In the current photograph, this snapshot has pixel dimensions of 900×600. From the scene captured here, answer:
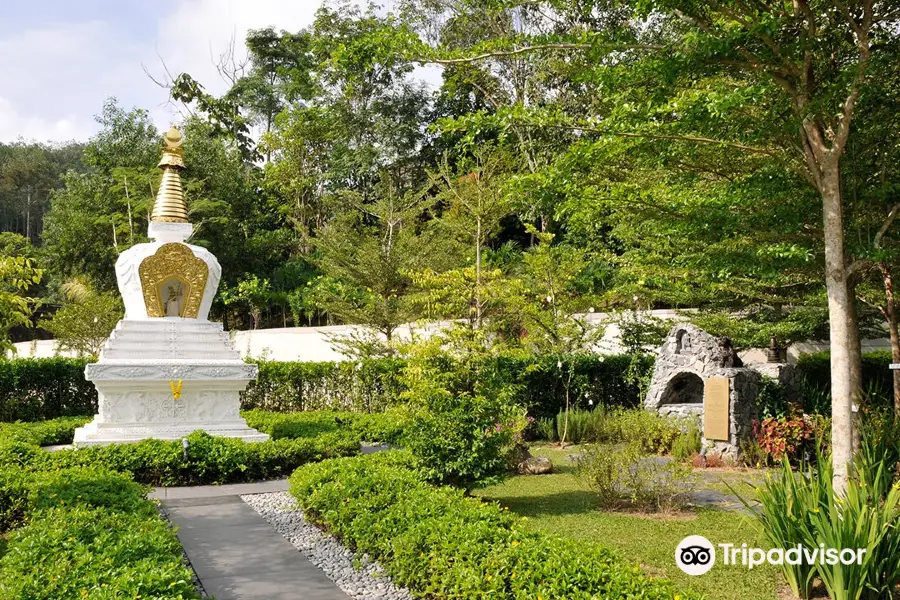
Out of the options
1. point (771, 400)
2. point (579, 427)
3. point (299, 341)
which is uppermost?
point (299, 341)

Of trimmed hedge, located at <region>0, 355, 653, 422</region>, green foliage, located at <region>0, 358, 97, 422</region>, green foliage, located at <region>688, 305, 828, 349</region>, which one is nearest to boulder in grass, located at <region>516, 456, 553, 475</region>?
trimmed hedge, located at <region>0, 355, 653, 422</region>

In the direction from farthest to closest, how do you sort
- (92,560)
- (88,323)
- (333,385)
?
(88,323) → (333,385) → (92,560)

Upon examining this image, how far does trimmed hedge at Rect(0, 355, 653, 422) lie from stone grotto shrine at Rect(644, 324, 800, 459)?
6.67 ft

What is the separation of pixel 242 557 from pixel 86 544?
1431mm

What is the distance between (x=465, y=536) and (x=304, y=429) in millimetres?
7469

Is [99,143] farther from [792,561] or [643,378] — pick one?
[792,561]

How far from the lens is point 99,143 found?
99.1 ft

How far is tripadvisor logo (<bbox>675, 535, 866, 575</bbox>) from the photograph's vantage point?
4.34m

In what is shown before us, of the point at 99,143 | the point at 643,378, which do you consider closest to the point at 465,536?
the point at 643,378

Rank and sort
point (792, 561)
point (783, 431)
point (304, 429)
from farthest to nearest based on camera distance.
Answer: point (304, 429)
point (783, 431)
point (792, 561)

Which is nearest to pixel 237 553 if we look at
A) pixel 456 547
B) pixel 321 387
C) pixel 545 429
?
pixel 456 547

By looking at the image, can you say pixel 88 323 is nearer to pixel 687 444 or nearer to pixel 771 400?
pixel 687 444

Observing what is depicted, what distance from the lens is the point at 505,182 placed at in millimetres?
8336

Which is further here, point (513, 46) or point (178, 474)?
point (178, 474)
